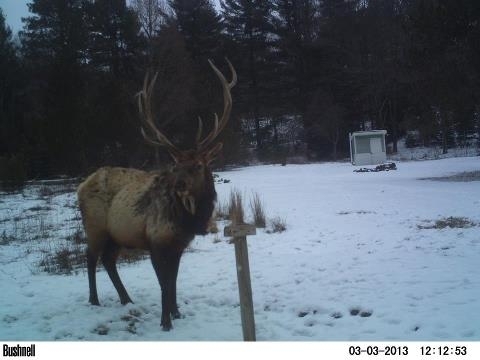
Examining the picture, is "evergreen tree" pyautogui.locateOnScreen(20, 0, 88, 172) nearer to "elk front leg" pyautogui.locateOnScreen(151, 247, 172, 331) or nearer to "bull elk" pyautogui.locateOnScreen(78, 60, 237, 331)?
"bull elk" pyautogui.locateOnScreen(78, 60, 237, 331)

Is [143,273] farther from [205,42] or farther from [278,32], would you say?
[278,32]

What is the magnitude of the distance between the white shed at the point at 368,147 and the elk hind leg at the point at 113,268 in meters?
18.8

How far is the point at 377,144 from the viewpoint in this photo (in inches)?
858

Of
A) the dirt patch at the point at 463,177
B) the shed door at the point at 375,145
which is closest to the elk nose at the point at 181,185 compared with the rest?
the dirt patch at the point at 463,177

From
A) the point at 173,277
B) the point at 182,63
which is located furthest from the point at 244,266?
the point at 182,63

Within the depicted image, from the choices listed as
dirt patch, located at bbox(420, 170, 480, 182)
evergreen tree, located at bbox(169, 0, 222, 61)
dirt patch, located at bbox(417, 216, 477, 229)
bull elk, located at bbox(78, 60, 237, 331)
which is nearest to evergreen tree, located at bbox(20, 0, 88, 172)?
evergreen tree, located at bbox(169, 0, 222, 61)

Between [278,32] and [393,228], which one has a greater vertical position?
[278,32]

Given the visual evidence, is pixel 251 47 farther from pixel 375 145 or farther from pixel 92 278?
pixel 375 145

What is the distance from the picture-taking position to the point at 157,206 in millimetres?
3555

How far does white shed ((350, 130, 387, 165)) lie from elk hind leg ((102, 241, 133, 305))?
18.8 metres

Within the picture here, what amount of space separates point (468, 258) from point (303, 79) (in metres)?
7.33

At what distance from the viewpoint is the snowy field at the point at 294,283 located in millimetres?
3264

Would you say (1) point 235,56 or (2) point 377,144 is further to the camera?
(2) point 377,144
